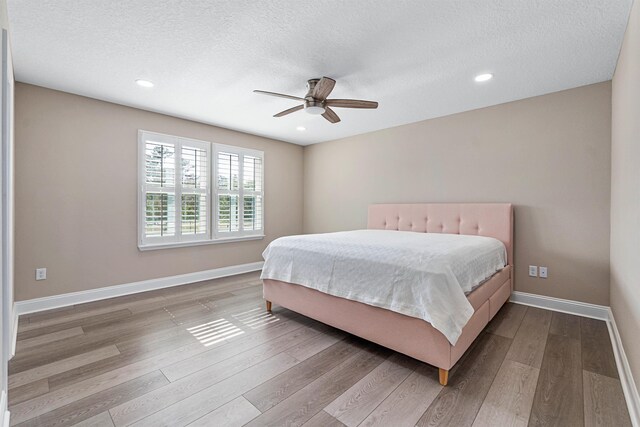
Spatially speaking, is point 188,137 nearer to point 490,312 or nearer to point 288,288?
point 288,288

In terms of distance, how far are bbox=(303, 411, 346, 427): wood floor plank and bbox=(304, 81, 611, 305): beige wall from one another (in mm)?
2884

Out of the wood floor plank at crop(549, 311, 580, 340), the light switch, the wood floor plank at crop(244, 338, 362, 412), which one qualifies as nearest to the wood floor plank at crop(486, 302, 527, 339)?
the wood floor plank at crop(549, 311, 580, 340)

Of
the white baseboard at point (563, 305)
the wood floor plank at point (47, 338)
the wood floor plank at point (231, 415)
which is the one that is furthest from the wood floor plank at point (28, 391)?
the white baseboard at point (563, 305)

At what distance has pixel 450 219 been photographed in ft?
12.0

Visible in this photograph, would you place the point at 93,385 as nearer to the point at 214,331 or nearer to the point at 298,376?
the point at 214,331

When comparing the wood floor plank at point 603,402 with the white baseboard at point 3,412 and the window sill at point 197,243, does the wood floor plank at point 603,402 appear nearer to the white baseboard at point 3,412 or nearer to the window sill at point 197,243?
the white baseboard at point 3,412

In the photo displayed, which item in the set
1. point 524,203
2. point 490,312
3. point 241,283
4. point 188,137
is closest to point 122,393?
point 241,283

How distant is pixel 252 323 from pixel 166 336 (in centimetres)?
74

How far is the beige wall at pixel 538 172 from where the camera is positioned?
2824 mm

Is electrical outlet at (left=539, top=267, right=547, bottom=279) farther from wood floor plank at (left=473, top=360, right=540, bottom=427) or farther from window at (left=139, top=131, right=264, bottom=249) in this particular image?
window at (left=139, top=131, right=264, bottom=249)

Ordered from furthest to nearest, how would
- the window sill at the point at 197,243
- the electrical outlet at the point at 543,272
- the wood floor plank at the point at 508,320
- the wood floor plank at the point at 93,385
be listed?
the window sill at the point at 197,243, the electrical outlet at the point at 543,272, the wood floor plank at the point at 508,320, the wood floor plank at the point at 93,385

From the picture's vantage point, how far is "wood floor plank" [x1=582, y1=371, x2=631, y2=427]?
149 cm

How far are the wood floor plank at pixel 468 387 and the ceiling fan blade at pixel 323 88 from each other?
243 cm

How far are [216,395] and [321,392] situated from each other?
2.09 ft
